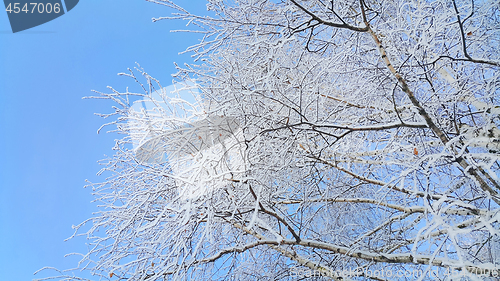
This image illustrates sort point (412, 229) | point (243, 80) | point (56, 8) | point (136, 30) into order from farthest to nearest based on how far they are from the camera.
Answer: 1. point (136, 30)
2. point (56, 8)
3. point (412, 229)
4. point (243, 80)

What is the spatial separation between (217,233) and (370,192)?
191 centimetres

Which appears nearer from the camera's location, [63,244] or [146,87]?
[146,87]

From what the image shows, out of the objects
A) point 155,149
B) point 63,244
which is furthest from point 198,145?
point 63,244

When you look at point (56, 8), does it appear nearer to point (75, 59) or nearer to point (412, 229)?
point (75, 59)

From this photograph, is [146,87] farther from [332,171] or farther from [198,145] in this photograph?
[332,171]

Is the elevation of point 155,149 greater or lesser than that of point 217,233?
greater

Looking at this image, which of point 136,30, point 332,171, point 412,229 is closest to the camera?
point 332,171

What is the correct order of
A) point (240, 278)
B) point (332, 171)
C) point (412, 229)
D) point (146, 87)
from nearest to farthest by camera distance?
point (146, 87) < point (240, 278) < point (332, 171) < point (412, 229)

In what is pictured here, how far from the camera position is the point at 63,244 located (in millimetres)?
10383

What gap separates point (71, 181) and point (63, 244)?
193cm

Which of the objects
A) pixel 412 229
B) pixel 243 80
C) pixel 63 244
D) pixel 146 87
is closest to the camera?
pixel 243 80

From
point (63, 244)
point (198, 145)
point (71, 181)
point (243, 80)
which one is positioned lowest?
point (198, 145)

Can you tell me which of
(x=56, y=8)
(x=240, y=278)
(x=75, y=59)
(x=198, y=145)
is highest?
(x=56, y=8)

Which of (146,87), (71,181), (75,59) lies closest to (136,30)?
(75,59)
